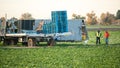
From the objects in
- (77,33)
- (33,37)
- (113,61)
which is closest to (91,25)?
(77,33)

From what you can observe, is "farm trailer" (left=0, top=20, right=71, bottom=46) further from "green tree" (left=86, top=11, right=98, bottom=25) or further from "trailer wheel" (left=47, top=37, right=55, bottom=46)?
"green tree" (left=86, top=11, right=98, bottom=25)

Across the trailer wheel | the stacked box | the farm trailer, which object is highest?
the stacked box

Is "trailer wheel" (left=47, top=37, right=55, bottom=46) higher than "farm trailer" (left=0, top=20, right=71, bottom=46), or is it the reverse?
"farm trailer" (left=0, top=20, right=71, bottom=46)

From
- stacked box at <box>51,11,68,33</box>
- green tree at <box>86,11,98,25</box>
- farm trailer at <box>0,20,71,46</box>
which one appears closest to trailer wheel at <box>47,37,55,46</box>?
farm trailer at <box>0,20,71,46</box>

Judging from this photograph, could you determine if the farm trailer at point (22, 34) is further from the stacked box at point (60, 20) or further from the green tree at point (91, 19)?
the green tree at point (91, 19)

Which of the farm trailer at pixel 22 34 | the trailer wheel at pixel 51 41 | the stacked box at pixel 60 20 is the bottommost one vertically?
the trailer wheel at pixel 51 41

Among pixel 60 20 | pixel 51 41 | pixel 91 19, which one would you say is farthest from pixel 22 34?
pixel 91 19

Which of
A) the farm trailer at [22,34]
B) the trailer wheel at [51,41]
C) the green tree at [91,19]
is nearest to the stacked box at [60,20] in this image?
the farm trailer at [22,34]

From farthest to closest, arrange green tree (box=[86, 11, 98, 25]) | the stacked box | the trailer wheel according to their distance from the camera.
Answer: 1. green tree (box=[86, 11, 98, 25])
2. the trailer wheel
3. the stacked box

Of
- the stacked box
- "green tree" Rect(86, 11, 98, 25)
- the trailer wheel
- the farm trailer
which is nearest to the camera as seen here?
the stacked box

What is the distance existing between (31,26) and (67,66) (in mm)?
15505

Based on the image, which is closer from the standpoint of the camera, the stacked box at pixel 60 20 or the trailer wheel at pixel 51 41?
the stacked box at pixel 60 20

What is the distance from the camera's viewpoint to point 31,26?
30469 mm

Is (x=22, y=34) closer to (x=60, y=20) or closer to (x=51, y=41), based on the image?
(x=51, y=41)
